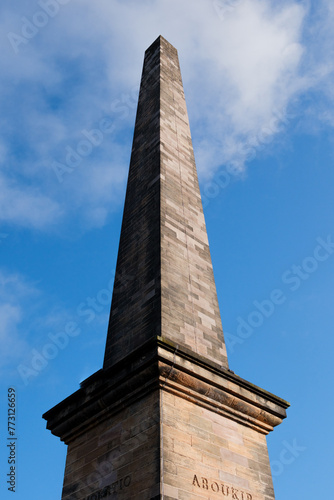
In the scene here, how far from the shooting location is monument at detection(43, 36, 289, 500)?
8.51 metres

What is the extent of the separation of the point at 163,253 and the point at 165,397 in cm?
370

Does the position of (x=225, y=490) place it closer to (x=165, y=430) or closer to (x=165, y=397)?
(x=165, y=430)

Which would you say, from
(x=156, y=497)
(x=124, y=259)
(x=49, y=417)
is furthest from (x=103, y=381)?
(x=124, y=259)

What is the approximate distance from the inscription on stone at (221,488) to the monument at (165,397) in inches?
0.7

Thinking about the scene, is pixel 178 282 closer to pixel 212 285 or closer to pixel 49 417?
pixel 212 285

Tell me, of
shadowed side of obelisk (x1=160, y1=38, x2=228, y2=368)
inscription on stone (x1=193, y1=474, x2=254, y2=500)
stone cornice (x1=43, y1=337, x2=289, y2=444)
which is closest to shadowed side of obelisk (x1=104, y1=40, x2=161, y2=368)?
shadowed side of obelisk (x1=160, y1=38, x2=228, y2=368)

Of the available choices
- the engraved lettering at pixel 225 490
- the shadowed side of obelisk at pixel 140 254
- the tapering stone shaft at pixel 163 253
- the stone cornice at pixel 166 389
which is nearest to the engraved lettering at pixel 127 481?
the stone cornice at pixel 166 389

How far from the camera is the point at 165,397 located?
29.2 feet

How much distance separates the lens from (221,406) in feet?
32.1

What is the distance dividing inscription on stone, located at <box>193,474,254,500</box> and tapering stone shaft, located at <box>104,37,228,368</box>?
248 cm

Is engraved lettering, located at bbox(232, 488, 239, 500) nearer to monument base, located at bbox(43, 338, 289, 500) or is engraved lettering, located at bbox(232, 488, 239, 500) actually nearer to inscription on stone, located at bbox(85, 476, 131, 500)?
monument base, located at bbox(43, 338, 289, 500)

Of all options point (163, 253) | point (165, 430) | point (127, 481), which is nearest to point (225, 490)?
point (165, 430)

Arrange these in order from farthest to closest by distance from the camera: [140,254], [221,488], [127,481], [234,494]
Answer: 1. [140,254]
2. [234,494]
3. [221,488]
4. [127,481]

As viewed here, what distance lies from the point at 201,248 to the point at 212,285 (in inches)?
44.0
